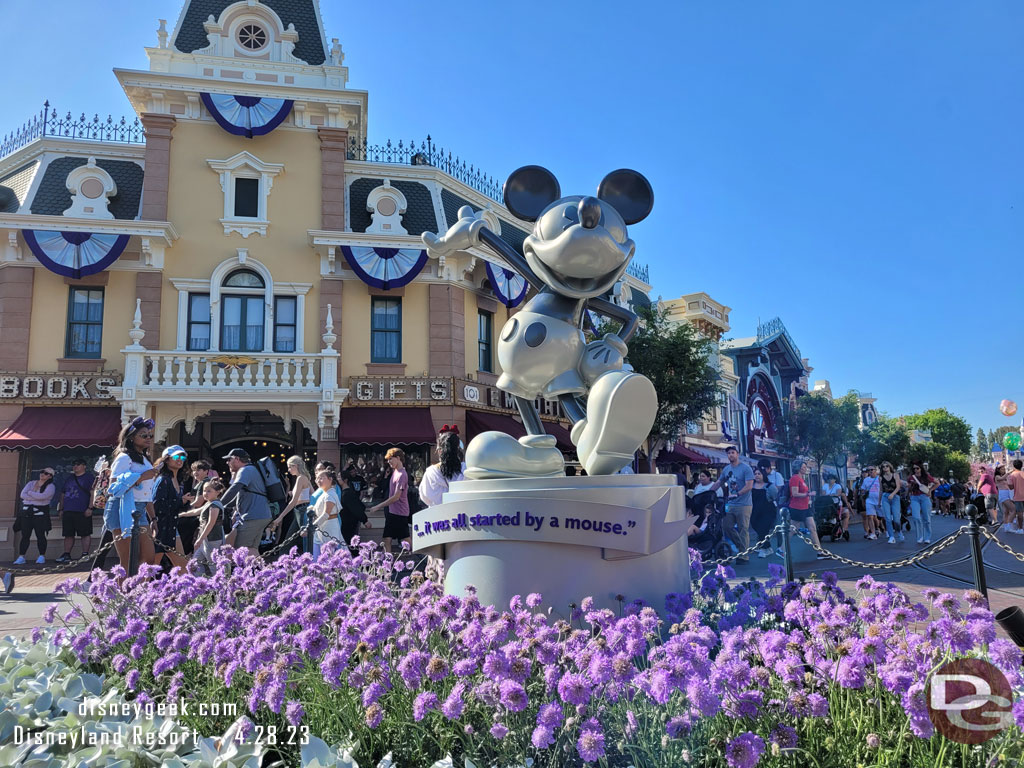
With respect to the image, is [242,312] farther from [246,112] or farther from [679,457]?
[679,457]

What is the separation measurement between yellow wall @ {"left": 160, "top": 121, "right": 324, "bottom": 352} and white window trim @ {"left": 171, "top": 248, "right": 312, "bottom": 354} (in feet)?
0.44

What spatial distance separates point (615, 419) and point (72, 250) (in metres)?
13.7

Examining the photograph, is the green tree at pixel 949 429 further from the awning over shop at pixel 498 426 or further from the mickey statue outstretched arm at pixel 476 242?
the mickey statue outstretched arm at pixel 476 242

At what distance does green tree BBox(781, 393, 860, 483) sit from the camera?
34.6m

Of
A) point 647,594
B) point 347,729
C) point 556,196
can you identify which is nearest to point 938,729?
point 347,729

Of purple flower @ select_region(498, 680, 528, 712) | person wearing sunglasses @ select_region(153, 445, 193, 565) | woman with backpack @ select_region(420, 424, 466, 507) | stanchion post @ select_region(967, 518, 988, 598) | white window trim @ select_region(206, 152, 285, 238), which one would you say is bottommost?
purple flower @ select_region(498, 680, 528, 712)

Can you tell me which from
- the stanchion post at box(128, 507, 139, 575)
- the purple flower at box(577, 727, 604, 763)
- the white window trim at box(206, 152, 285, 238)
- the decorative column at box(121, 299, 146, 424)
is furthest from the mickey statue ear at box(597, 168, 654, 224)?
the white window trim at box(206, 152, 285, 238)

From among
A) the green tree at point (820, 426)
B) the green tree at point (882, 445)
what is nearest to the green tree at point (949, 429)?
the green tree at point (882, 445)

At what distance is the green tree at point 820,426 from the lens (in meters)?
34.6

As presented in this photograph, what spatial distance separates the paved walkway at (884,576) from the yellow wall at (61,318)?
510 cm

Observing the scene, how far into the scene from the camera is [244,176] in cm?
1567

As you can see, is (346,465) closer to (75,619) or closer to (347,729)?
(75,619)

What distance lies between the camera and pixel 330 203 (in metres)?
15.9

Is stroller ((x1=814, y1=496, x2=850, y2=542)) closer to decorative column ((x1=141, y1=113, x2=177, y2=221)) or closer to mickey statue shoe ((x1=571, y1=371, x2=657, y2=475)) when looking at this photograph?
mickey statue shoe ((x1=571, y1=371, x2=657, y2=475))
